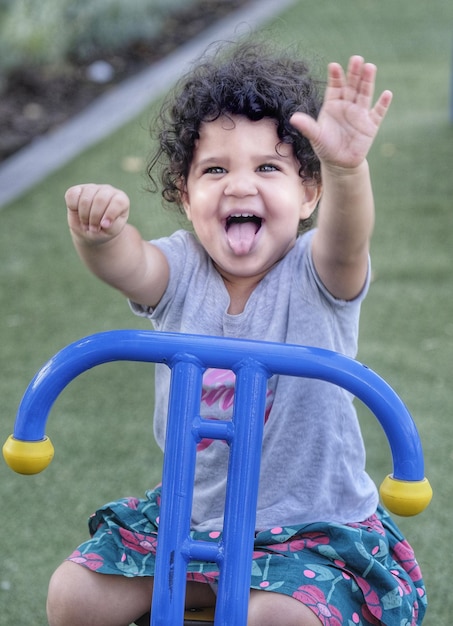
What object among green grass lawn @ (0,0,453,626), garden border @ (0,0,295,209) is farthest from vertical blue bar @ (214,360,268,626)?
garden border @ (0,0,295,209)

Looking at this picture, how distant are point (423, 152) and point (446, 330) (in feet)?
6.91

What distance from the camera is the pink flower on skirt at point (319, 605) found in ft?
5.31

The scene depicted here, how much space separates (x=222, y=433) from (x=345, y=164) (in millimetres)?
427

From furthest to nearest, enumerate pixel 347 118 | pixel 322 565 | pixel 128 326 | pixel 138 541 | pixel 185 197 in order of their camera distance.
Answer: pixel 128 326 < pixel 185 197 < pixel 138 541 < pixel 322 565 < pixel 347 118

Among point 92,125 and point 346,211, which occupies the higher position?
point 92,125

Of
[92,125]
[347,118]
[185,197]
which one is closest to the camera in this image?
[347,118]

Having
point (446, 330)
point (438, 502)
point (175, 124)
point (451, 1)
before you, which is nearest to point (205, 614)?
point (175, 124)

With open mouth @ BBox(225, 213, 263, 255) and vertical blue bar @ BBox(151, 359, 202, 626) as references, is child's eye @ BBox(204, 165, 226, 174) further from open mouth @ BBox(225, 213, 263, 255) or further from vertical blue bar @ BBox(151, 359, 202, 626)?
vertical blue bar @ BBox(151, 359, 202, 626)

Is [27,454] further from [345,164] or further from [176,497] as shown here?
[345,164]

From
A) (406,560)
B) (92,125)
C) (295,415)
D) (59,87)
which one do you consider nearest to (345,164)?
(295,415)

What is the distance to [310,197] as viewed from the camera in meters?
1.91

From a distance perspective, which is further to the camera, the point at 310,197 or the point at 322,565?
the point at 310,197

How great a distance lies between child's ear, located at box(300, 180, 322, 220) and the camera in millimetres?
1891

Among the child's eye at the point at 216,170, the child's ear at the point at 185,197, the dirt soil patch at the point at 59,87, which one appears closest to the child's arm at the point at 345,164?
the child's eye at the point at 216,170
